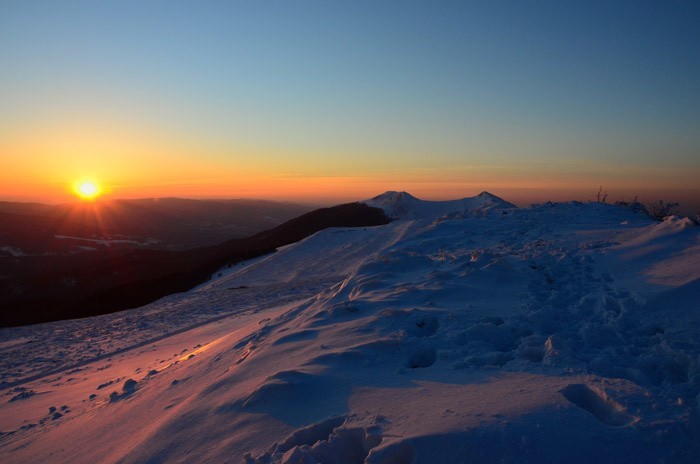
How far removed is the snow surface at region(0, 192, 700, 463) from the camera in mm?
2678

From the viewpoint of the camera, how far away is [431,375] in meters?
3.78

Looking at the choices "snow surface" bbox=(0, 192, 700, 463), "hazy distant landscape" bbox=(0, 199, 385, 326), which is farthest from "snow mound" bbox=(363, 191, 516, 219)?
"snow surface" bbox=(0, 192, 700, 463)

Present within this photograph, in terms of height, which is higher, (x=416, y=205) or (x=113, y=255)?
(x=416, y=205)

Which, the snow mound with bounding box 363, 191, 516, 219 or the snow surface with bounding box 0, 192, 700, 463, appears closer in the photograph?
→ the snow surface with bounding box 0, 192, 700, 463

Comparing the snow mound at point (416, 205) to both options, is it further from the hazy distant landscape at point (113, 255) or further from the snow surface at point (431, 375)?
the snow surface at point (431, 375)

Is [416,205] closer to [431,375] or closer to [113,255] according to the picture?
[113,255]

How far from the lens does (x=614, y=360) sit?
369 cm

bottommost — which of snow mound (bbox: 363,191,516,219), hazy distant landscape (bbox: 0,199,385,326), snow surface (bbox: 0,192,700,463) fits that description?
hazy distant landscape (bbox: 0,199,385,326)

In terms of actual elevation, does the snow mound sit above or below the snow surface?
above

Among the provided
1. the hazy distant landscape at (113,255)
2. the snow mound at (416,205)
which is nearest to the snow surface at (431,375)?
the hazy distant landscape at (113,255)

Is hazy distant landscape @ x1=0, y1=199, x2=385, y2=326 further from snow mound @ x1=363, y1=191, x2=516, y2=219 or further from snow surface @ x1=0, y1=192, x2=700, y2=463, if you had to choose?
snow surface @ x1=0, y1=192, x2=700, y2=463

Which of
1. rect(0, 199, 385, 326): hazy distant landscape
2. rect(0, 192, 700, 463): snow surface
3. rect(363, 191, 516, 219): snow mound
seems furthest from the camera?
rect(363, 191, 516, 219): snow mound

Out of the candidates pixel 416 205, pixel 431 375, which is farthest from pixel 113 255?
pixel 431 375

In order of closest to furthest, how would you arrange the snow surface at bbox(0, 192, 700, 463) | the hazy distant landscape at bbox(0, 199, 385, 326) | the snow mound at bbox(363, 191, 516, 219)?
the snow surface at bbox(0, 192, 700, 463)
the hazy distant landscape at bbox(0, 199, 385, 326)
the snow mound at bbox(363, 191, 516, 219)
